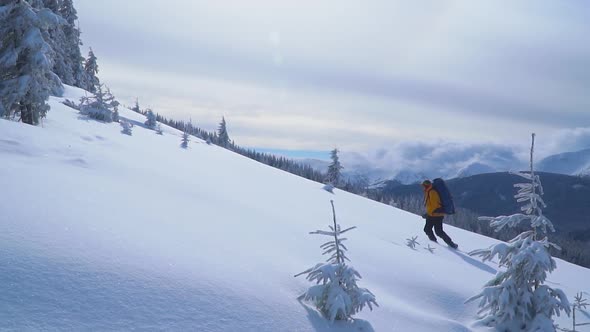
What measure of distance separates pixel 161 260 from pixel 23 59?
14732 millimetres

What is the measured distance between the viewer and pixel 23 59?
45.4 feet

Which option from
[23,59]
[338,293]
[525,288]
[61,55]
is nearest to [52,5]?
[61,55]

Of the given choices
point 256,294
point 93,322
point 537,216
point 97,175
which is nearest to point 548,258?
point 537,216

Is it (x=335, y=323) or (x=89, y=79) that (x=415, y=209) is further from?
(x=335, y=323)

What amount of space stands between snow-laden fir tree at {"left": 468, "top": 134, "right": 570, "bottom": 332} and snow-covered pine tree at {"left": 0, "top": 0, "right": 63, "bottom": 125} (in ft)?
54.1

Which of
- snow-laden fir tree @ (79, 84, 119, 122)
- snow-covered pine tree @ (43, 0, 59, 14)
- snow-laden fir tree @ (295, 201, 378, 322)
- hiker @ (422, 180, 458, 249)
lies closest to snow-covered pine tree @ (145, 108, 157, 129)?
snow-laden fir tree @ (79, 84, 119, 122)

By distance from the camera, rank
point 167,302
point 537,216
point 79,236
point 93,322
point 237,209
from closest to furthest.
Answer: point 93,322 → point 167,302 → point 79,236 → point 537,216 → point 237,209

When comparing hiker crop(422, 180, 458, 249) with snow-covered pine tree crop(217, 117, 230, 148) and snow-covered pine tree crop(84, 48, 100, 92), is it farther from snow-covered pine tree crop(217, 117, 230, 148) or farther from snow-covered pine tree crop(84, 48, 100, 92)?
snow-covered pine tree crop(217, 117, 230, 148)

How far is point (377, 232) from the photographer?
1084cm

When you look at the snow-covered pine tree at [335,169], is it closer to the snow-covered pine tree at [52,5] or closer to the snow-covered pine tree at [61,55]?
the snow-covered pine tree at [61,55]

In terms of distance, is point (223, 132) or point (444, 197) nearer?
point (444, 197)

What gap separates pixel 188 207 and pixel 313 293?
389 cm

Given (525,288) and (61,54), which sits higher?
(61,54)

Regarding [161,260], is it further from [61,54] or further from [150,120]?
[61,54]
